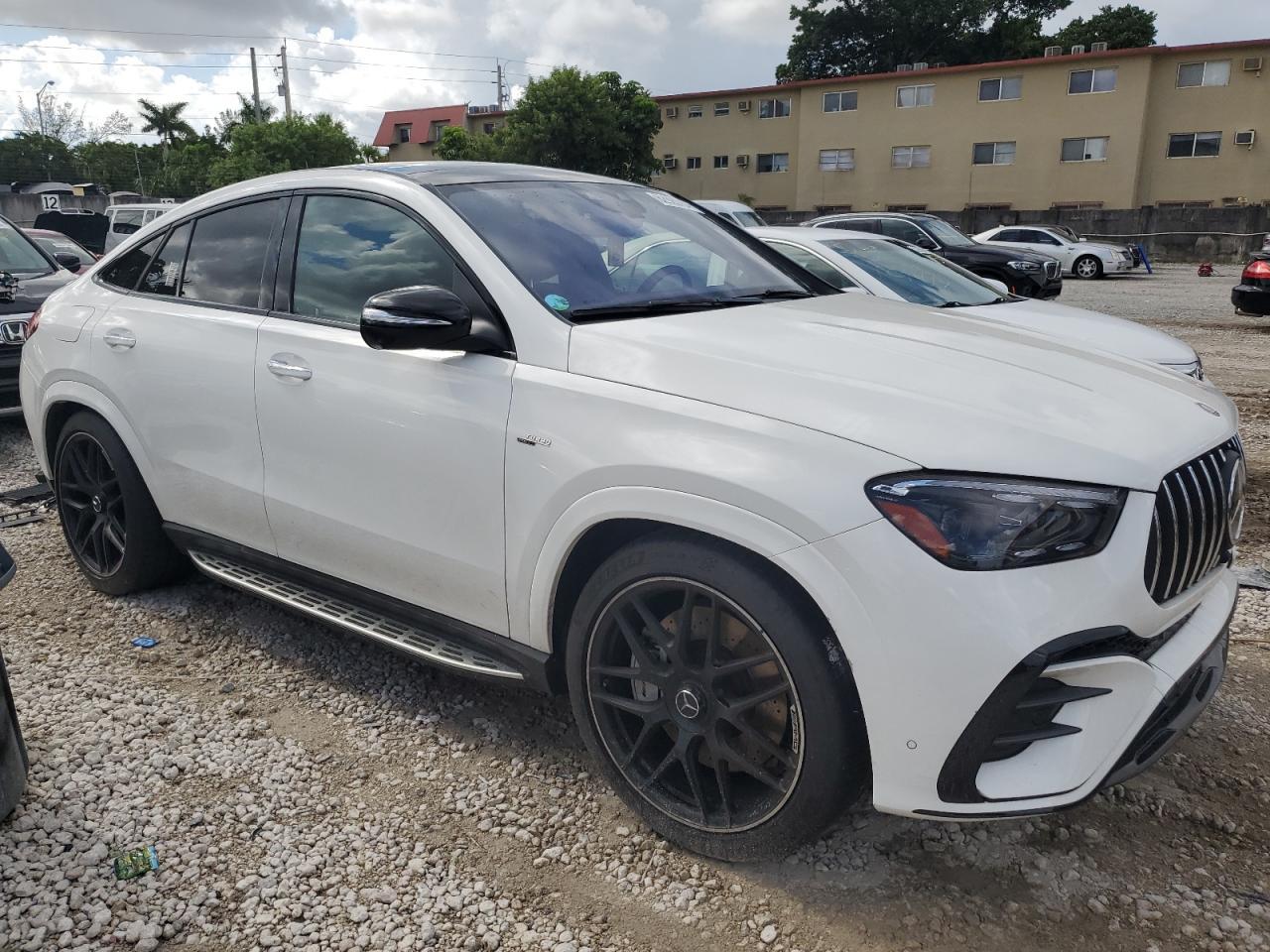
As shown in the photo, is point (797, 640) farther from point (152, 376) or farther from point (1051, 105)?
point (1051, 105)

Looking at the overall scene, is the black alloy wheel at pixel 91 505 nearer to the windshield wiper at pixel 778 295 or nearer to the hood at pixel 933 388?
the hood at pixel 933 388

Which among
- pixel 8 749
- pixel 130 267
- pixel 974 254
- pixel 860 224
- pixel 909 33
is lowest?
pixel 8 749

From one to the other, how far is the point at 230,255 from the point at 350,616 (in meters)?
1.48

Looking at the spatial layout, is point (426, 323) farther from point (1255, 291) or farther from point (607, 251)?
point (1255, 291)

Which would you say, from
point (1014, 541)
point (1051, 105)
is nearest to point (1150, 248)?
point (1051, 105)

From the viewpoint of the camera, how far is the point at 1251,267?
12.3 metres

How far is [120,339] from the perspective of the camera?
12.7 feet

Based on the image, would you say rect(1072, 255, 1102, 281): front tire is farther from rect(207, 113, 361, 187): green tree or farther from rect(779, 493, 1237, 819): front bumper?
rect(207, 113, 361, 187): green tree

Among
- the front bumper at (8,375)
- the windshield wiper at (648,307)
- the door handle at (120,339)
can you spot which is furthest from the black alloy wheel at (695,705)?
the front bumper at (8,375)

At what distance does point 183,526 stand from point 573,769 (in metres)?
1.91

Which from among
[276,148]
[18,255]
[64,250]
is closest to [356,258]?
[18,255]

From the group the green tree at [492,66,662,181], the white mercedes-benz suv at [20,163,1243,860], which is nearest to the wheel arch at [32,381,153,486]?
the white mercedes-benz suv at [20,163,1243,860]

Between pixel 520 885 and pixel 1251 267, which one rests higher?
pixel 1251 267

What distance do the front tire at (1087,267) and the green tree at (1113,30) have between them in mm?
35575
